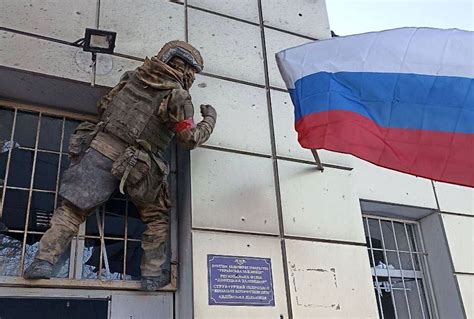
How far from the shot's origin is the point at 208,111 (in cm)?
379

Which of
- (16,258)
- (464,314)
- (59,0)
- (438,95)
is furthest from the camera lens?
(464,314)

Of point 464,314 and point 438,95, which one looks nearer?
point 438,95

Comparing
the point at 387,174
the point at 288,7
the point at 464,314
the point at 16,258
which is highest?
the point at 288,7

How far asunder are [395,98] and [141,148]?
1921mm

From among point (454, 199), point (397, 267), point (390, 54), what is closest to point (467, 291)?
point (397, 267)

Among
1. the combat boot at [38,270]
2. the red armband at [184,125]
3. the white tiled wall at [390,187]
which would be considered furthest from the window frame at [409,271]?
the combat boot at [38,270]

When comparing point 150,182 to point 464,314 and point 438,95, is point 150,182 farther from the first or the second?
point 464,314

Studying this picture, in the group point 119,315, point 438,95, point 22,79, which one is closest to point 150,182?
point 119,315

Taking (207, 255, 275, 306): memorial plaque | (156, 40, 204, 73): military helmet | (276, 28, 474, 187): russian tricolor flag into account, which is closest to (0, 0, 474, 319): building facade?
(207, 255, 275, 306): memorial plaque

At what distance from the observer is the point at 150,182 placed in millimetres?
3604

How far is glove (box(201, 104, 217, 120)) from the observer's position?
3.78 metres

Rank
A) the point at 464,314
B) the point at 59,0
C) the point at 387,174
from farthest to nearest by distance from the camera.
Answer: the point at 387,174, the point at 464,314, the point at 59,0

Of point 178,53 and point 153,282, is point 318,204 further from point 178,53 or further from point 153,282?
point 178,53

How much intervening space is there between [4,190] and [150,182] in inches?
41.0
